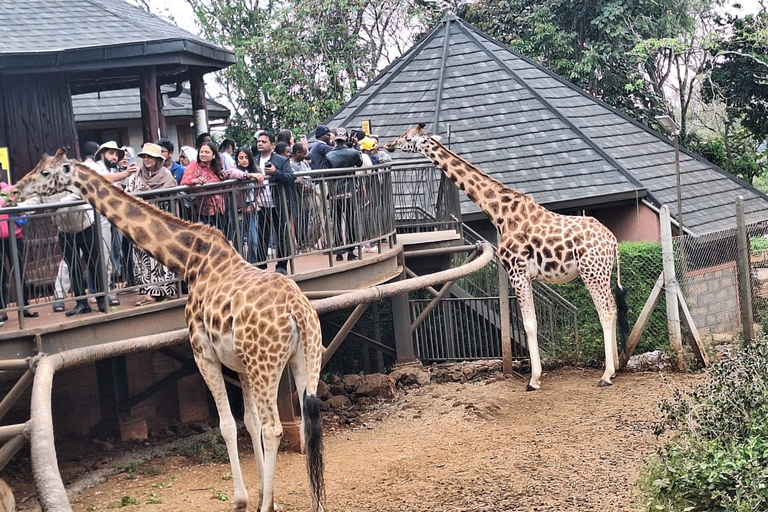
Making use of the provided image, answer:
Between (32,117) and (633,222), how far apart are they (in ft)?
37.4

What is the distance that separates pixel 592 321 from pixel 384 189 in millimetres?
4130

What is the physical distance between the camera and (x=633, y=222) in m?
18.7

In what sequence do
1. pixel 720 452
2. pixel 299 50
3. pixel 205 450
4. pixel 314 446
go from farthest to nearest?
pixel 299 50
pixel 205 450
pixel 314 446
pixel 720 452

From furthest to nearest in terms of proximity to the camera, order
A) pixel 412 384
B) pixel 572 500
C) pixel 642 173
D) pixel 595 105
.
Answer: pixel 595 105 → pixel 642 173 → pixel 412 384 → pixel 572 500

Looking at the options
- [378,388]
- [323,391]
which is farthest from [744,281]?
[323,391]

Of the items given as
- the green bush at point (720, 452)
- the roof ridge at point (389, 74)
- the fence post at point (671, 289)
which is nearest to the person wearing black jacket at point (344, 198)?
the fence post at point (671, 289)

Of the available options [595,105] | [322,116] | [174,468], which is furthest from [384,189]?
[322,116]

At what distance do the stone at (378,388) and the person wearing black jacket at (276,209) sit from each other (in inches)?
133

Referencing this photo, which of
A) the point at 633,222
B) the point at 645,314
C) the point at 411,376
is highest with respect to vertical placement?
the point at 645,314

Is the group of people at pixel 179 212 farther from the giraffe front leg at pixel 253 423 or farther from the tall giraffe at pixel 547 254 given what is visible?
the tall giraffe at pixel 547 254

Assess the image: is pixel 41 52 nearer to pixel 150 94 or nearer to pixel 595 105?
pixel 150 94

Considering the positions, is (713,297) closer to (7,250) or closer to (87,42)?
(87,42)

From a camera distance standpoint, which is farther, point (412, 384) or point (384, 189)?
point (412, 384)

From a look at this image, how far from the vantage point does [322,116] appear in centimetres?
2795
